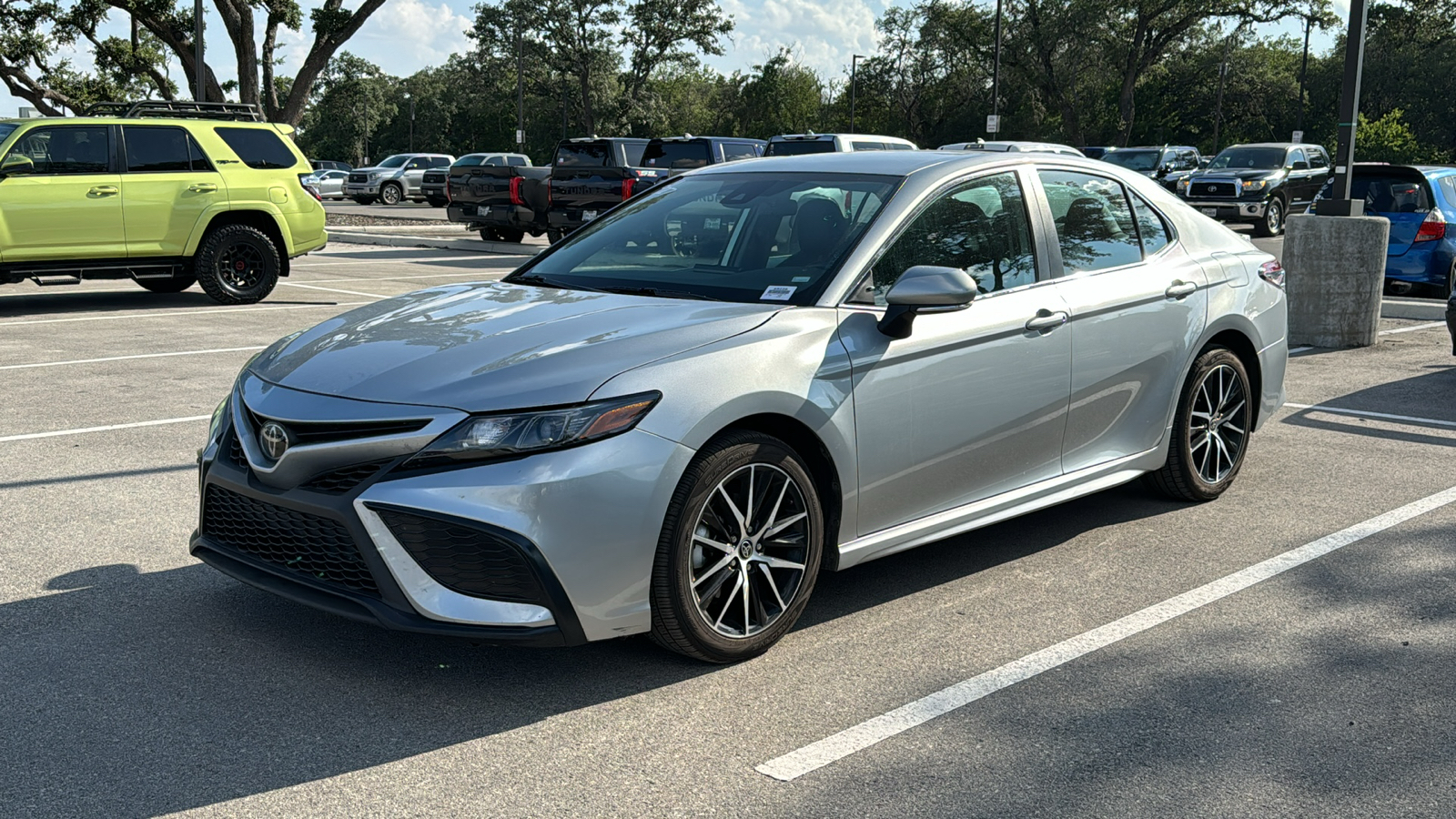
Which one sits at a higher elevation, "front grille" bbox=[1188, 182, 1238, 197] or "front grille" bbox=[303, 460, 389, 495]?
"front grille" bbox=[1188, 182, 1238, 197]

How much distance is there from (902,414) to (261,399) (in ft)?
6.68

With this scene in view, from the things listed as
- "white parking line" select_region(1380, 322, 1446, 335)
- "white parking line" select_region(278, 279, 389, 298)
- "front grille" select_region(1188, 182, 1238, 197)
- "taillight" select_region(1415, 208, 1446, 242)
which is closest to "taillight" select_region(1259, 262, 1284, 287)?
"white parking line" select_region(1380, 322, 1446, 335)

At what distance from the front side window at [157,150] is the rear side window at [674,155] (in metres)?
8.61

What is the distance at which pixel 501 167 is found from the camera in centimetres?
2331

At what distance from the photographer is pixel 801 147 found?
19.0m

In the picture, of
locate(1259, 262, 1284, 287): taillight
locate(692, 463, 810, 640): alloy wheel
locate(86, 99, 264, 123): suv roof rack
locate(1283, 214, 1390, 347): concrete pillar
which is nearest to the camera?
locate(692, 463, 810, 640): alloy wheel

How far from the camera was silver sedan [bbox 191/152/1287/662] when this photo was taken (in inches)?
143

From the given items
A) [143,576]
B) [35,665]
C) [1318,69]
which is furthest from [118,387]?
[1318,69]

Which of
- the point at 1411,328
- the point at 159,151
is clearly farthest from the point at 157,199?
the point at 1411,328

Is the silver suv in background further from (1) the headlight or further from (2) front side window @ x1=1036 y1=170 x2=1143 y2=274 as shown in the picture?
(1) the headlight

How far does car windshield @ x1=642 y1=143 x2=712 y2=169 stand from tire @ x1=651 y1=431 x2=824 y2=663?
653 inches

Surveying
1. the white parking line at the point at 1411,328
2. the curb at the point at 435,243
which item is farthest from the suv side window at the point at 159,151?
the white parking line at the point at 1411,328

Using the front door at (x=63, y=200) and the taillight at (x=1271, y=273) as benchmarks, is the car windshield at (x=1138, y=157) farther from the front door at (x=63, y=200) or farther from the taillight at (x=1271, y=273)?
the taillight at (x=1271, y=273)

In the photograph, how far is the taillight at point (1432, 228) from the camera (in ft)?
47.8
